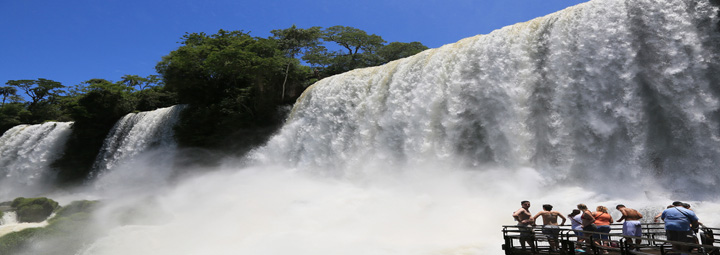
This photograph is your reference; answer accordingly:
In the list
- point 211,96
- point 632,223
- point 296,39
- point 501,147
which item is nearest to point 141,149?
point 211,96

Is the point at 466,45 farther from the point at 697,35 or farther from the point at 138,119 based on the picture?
the point at 138,119

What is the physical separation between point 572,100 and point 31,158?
37.3 meters

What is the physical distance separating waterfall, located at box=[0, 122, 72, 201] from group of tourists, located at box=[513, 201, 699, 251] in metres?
35.5

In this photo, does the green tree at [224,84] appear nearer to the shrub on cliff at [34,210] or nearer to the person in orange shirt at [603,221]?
the shrub on cliff at [34,210]

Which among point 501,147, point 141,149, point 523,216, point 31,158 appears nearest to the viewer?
point 523,216

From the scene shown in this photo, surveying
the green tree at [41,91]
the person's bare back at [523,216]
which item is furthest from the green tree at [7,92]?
the person's bare back at [523,216]

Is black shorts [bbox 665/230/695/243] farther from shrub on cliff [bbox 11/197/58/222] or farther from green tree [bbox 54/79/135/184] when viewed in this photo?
green tree [bbox 54/79/135/184]

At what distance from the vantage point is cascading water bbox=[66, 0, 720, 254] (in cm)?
1037

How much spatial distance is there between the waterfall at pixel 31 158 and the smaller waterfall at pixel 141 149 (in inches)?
216

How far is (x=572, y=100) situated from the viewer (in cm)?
1217

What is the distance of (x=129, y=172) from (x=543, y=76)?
25.3 m

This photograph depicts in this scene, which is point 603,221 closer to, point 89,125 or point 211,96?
point 211,96

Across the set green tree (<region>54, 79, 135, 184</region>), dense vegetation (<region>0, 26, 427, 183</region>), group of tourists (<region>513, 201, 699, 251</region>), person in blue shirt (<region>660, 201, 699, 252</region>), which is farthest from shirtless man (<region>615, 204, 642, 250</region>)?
green tree (<region>54, 79, 135, 184</region>)

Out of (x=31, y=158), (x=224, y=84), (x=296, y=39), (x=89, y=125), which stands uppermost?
(x=296, y=39)
